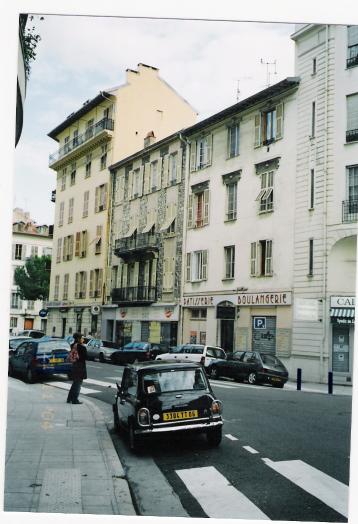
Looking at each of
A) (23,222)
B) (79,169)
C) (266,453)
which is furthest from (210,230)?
(266,453)

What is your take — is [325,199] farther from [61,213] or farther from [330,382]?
[61,213]

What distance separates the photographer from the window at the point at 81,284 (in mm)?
8039

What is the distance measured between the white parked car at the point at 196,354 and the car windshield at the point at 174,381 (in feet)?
0.97

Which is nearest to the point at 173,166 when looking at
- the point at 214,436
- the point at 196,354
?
the point at 196,354

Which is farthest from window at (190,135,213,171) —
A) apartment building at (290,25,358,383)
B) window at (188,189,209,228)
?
apartment building at (290,25,358,383)

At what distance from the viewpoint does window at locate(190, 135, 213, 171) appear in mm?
7926

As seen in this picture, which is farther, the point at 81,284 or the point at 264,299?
the point at 81,284

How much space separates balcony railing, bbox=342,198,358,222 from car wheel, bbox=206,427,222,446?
9.61 feet

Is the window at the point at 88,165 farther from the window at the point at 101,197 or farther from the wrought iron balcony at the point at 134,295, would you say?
the wrought iron balcony at the point at 134,295

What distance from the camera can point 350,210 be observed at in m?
6.52

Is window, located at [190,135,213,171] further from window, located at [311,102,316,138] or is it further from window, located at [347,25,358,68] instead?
window, located at [347,25,358,68]

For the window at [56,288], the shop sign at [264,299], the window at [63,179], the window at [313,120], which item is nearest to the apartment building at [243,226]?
the shop sign at [264,299]

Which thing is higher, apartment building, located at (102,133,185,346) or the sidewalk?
apartment building, located at (102,133,185,346)

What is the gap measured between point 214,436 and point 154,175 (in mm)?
3978
